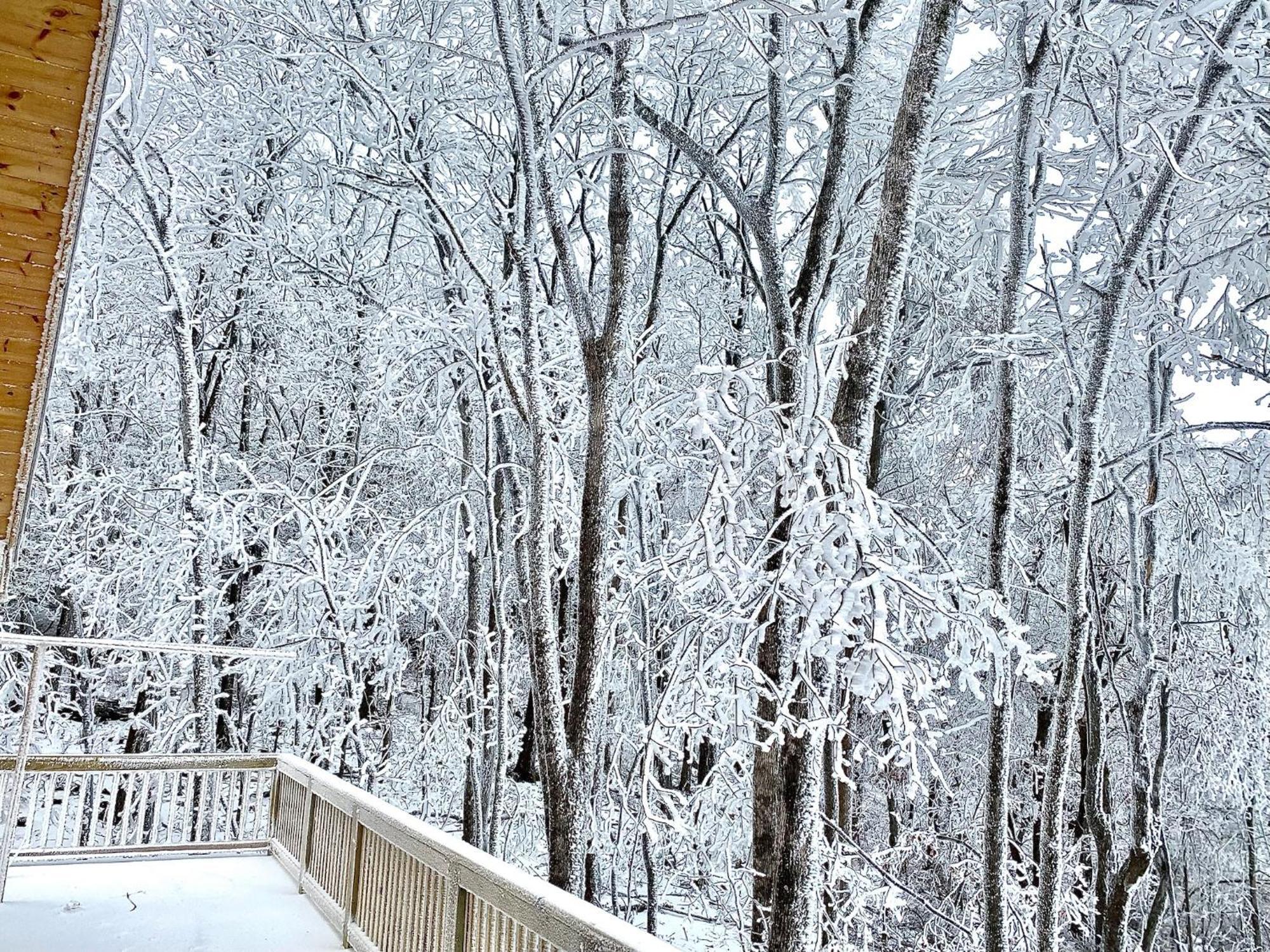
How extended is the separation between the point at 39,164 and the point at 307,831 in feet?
14.1

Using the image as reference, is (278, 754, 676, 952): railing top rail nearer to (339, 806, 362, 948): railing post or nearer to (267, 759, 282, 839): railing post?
(339, 806, 362, 948): railing post

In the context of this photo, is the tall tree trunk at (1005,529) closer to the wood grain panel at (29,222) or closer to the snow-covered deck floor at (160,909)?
the snow-covered deck floor at (160,909)

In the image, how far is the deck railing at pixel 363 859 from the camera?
253 cm

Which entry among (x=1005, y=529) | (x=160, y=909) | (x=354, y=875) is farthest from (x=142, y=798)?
(x=1005, y=529)

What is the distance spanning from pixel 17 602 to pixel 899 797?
14054 mm

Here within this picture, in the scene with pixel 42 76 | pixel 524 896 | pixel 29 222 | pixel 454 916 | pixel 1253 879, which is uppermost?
pixel 42 76

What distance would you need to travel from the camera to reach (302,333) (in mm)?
12969

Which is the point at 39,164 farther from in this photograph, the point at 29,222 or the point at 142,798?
the point at 142,798

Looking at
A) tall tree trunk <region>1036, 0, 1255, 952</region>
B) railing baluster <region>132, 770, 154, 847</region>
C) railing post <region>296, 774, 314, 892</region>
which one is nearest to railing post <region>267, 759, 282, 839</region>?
railing baluster <region>132, 770, 154, 847</region>

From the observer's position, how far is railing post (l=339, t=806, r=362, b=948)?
4617 millimetres

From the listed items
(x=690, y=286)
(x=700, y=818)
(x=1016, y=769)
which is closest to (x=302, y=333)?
(x=690, y=286)

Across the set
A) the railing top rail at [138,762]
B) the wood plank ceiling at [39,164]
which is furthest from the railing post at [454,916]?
the railing top rail at [138,762]

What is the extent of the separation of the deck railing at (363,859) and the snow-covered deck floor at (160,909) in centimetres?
16

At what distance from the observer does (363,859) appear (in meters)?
4.58
